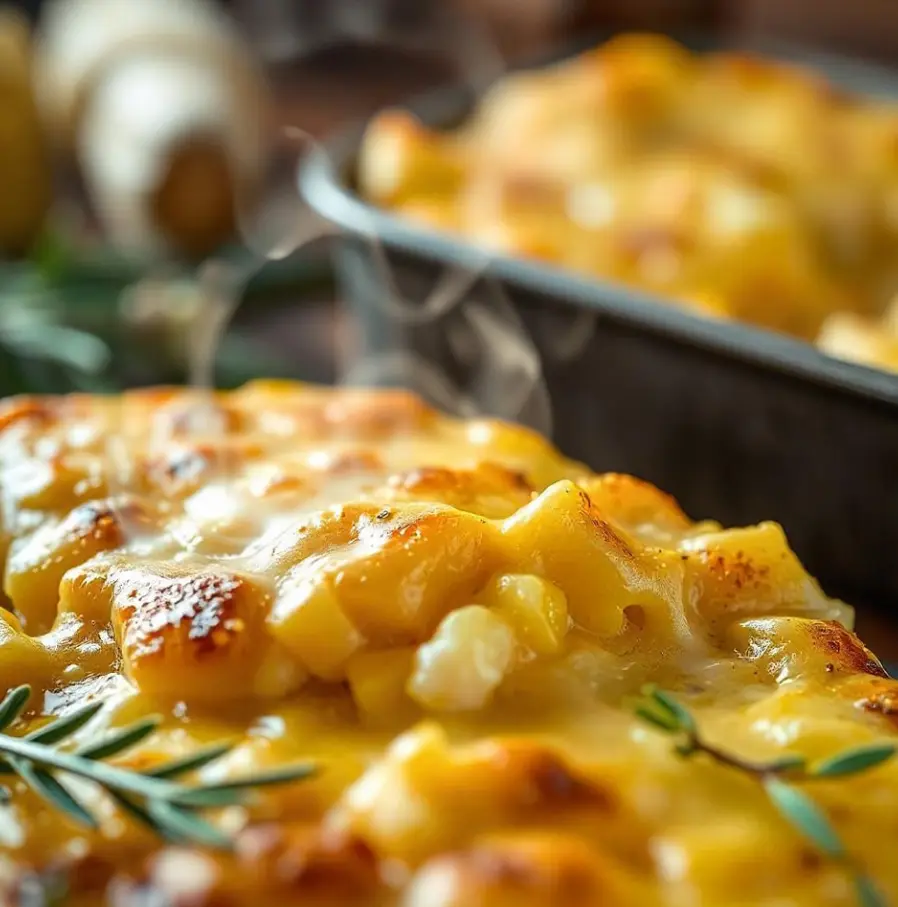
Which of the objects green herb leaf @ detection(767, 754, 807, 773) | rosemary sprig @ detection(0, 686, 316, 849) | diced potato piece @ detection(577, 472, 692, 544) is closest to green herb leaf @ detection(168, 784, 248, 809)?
rosemary sprig @ detection(0, 686, 316, 849)

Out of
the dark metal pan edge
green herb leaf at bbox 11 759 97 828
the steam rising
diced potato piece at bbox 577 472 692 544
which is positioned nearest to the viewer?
green herb leaf at bbox 11 759 97 828

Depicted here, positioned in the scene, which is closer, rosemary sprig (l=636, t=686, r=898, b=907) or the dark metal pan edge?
rosemary sprig (l=636, t=686, r=898, b=907)

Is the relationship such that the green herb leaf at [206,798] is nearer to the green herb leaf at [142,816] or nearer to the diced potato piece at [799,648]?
the green herb leaf at [142,816]

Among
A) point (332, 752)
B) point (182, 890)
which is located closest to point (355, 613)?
point (332, 752)

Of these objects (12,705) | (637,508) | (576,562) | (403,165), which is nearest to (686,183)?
(403,165)

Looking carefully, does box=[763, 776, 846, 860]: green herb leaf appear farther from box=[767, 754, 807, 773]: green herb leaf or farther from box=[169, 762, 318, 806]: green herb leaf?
box=[169, 762, 318, 806]: green herb leaf

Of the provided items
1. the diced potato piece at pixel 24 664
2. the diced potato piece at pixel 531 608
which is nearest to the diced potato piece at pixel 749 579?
the diced potato piece at pixel 531 608
